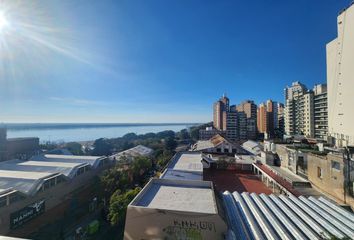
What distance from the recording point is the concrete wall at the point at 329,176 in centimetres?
938

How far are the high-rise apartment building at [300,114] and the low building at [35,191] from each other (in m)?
35.2

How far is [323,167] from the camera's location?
422 inches

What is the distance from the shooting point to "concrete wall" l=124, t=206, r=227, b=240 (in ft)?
15.2

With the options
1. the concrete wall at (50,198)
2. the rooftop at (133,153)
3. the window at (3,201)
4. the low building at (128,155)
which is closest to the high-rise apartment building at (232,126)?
the rooftop at (133,153)

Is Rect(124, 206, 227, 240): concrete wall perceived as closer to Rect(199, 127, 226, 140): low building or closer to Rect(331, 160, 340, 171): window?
Rect(331, 160, 340, 171): window

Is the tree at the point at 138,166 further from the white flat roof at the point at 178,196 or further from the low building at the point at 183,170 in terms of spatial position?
the white flat roof at the point at 178,196

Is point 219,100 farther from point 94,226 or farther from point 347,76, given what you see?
point 94,226

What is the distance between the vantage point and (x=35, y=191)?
10266 millimetres

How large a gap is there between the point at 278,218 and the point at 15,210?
11171 millimetres

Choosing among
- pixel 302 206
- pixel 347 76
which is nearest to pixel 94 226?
pixel 302 206

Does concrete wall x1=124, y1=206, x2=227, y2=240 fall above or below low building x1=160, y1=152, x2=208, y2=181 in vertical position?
above

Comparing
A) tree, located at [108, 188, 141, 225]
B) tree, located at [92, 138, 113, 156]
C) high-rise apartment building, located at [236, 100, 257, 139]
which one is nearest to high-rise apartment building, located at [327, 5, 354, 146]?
tree, located at [108, 188, 141, 225]

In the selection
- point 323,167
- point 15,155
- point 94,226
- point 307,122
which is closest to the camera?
point 94,226

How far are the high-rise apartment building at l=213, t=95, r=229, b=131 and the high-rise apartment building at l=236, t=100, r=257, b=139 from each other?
16.5 feet
